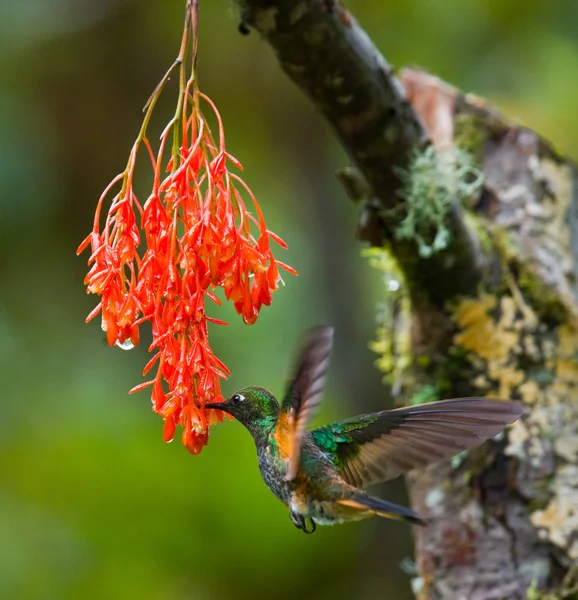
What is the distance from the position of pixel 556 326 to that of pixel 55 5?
9.61ft

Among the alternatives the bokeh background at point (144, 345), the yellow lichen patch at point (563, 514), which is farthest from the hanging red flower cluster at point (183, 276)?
the bokeh background at point (144, 345)

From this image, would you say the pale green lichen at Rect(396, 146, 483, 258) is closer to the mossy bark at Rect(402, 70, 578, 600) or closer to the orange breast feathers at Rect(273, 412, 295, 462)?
the mossy bark at Rect(402, 70, 578, 600)

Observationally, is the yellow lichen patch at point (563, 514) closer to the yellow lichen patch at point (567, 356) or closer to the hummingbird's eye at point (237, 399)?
the yellow lichen patch at point (567, 356)

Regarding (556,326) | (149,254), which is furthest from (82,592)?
(149,254)

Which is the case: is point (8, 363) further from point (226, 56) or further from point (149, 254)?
point (149, 254)

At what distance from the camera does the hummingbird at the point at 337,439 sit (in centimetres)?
129

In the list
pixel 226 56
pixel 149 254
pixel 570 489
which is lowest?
pixel 570 489

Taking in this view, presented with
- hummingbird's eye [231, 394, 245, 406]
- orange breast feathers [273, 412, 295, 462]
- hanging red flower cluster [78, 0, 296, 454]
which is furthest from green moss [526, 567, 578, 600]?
hanging red flower cluster [78, 0, 296, 454]

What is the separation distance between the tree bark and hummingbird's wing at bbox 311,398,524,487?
68 centimetres

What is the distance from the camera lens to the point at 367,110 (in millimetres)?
1937

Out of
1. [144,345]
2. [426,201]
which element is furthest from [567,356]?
[144,345]

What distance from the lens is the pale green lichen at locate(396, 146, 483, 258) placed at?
2.15 m

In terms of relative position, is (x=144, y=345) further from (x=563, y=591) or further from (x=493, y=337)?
(x=563, y=591)

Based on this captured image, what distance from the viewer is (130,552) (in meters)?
4.02
